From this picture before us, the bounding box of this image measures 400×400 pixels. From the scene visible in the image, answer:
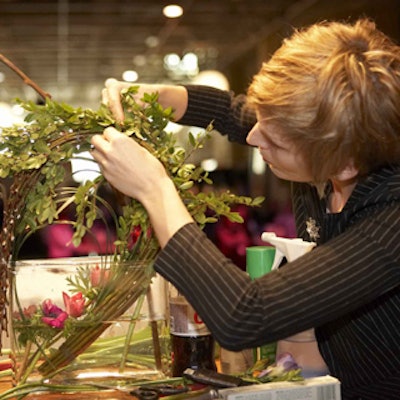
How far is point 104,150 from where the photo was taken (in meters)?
1.33

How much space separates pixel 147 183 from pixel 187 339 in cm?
37

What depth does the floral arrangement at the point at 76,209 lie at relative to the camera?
1.42 meters

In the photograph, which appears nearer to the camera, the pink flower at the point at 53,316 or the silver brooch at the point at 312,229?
the pink flower at the point at 53,316

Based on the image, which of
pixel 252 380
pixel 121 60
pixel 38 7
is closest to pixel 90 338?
pixel 252 380

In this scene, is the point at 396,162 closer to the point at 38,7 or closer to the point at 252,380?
the point at 252,380

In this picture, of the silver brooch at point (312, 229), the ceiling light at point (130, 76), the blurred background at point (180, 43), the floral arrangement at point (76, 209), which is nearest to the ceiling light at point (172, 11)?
the blurred background at point (180, 43)

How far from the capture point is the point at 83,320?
4.75 ft

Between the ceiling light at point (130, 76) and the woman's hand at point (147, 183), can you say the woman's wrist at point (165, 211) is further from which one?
the ceiling light at point (130, 76)

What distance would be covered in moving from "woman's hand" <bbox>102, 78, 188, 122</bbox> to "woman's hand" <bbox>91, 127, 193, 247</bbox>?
0.43 ft

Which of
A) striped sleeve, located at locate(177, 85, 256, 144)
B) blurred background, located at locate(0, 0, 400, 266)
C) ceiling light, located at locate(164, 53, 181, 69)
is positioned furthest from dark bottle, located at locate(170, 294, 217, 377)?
ceiling light, located at locate(164, 53, 181, 69)

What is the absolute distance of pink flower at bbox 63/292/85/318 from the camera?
1.44 meters

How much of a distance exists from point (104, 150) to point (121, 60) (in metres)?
6.91

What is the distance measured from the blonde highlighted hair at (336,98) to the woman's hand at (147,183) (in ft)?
0.69

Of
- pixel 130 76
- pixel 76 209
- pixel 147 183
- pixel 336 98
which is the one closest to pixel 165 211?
pixel 147 183
